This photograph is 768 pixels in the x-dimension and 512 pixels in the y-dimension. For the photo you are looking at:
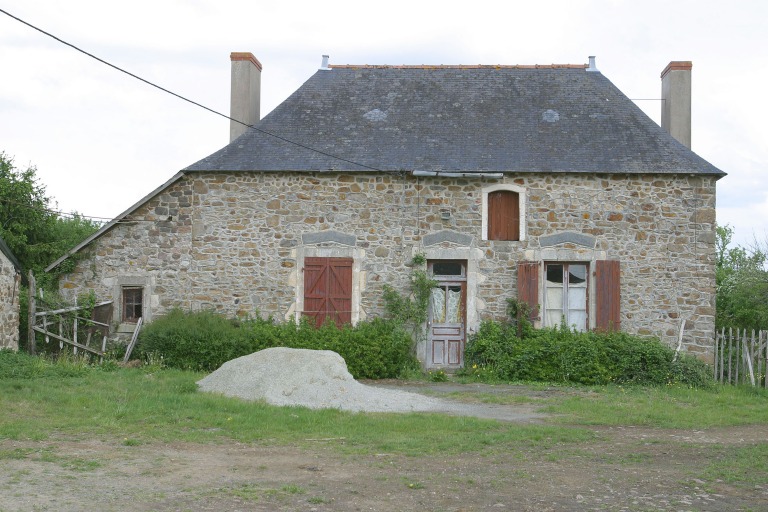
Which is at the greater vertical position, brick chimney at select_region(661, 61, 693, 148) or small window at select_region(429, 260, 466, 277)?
brick chimney at select_region(661, 61, 693, 148)

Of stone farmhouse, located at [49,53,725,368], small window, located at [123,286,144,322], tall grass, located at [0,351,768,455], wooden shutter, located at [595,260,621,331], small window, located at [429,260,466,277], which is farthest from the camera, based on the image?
small window, located at [123,286,144,322]

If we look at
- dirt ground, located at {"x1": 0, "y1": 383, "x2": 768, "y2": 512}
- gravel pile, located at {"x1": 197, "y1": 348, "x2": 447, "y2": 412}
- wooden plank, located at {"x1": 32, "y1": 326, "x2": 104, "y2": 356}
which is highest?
wooden plank, located at {"x1": 32, "y1": 326, "x2": 104, "y2": 356}

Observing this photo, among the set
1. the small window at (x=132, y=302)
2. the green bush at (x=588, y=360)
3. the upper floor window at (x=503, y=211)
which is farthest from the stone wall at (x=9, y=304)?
the upper floor window at (x=503, y=211)

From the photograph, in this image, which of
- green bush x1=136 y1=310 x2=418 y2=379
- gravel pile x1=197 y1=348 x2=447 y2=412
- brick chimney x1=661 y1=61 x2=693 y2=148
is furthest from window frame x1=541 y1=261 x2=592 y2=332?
gravel pile x1=197 y1=348 x2=447 y2=412

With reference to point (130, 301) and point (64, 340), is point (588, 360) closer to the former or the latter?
point (130, 301)

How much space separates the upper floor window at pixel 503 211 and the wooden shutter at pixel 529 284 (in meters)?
0.62

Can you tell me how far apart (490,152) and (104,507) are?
11550 mm

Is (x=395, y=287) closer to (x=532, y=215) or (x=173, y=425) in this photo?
(x=532, y=215)

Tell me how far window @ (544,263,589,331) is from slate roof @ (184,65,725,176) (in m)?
1.92

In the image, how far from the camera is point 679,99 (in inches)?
665

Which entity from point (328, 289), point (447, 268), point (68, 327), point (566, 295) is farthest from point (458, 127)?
point (68, 327)

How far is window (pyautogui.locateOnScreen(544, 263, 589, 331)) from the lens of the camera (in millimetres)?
15641

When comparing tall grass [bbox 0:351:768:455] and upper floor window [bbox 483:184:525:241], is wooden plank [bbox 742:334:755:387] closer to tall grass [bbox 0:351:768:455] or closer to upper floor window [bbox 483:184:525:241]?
tall grass [bbox 0:351:768:455]

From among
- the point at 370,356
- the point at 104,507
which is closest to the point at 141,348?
the point at 370,356
